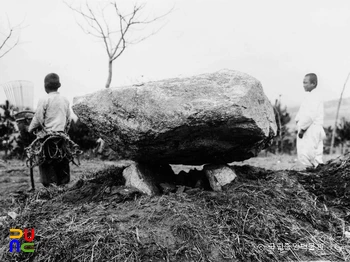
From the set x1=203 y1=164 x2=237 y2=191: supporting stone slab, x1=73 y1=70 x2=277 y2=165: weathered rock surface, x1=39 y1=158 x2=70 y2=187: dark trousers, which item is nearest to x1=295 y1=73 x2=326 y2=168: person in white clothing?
x1=73 y1=70 x2=277 y2=165: weathered rock surface

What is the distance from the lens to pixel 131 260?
3156 mm

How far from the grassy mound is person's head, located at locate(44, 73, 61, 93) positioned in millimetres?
1828

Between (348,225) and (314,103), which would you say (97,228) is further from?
(314,103)

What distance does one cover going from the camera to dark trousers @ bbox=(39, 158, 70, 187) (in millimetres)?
5699

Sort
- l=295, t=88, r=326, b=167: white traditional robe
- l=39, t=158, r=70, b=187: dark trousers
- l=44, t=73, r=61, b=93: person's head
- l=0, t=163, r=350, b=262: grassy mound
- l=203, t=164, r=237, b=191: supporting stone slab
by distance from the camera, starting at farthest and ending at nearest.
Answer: l=295, t=88, r=326, b=167: white traditional robe
l=39, t=158, r=70, b=187: dark trousers
l=44, t=73, r=61, b=93: person's head
l=203, t=164, r=237, b=191: supporting stone slab
l=0, t=163, r=350, b=262: grassy mound

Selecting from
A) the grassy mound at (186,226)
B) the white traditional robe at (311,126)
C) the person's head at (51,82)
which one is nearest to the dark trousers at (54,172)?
the person's head at (51,82)

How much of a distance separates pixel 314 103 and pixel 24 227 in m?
4.76

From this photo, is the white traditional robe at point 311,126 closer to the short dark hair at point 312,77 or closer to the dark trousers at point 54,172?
the short dark hair at point 312,77

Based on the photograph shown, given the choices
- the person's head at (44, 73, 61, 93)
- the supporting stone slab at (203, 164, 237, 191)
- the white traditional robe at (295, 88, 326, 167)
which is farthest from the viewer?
the white traditional robe at (295, 88, 326, 167)

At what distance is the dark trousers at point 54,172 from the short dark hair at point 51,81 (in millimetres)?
1087

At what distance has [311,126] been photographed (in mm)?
6531

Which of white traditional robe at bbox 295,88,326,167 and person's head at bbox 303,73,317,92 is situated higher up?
person's head at bbox 303,73,317,92

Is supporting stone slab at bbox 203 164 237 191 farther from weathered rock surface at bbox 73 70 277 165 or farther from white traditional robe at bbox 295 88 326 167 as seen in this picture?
white traditional robe at bbox 295 88 326 167

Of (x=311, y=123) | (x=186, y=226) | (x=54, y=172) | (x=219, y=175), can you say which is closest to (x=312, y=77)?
(x=311, y=123)
